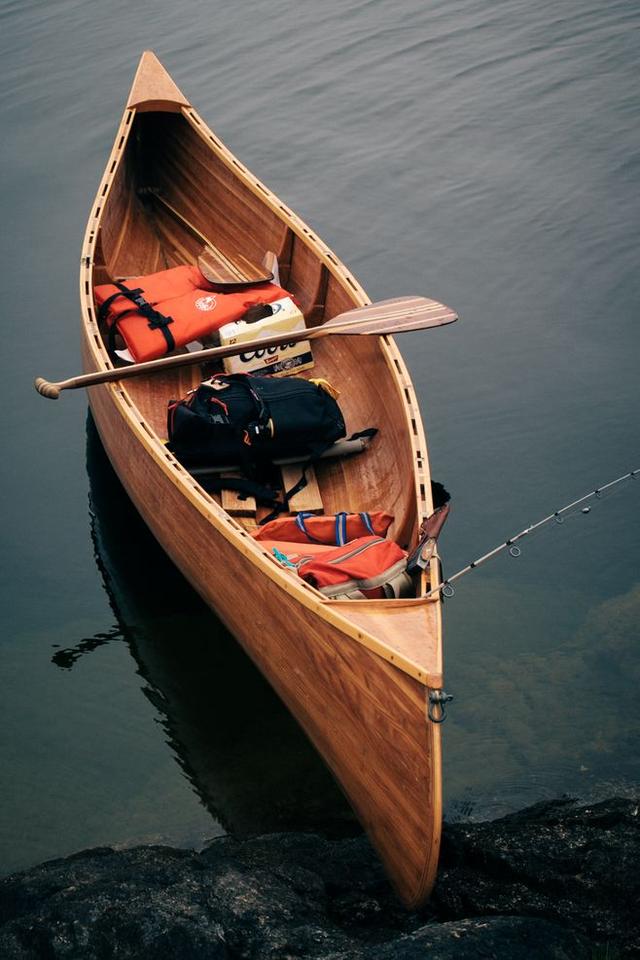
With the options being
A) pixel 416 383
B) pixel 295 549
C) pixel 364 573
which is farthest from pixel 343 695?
pixel 416 383

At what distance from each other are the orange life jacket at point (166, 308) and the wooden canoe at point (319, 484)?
159 millimetres

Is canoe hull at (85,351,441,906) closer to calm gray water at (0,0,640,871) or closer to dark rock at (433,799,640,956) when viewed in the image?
dark rock at (433,799,640,956)

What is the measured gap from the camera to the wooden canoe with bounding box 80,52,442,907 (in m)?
3.24

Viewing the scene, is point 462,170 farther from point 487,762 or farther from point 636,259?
point 487,762

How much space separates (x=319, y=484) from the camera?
4.97 m

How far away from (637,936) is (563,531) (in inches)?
96.2

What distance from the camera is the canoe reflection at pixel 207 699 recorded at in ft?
13.1

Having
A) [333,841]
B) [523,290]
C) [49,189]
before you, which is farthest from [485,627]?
[49,189]

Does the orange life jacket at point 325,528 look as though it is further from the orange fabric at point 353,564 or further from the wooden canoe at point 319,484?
the orange fabric at point 353,564

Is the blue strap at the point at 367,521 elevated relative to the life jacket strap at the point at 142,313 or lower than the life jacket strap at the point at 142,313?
lower

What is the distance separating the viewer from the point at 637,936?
9.98ft

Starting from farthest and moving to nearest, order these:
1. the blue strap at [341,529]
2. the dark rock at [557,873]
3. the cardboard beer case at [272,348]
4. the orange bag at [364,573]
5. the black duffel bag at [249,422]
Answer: the cardboard beer case at [272,348], the black duffel bag at [249,422], the blue strap at [341,529], the orange bag at [364,573], the dark rock at [557,873]

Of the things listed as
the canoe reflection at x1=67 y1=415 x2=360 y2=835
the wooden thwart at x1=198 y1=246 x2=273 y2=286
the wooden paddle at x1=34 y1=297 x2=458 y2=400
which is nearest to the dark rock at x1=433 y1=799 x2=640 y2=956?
the canoe reflection at x1=67 y1=415 x2=360 y2=835

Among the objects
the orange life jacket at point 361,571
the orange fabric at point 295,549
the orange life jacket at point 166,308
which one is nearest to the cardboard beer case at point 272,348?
the orange life jacket at point 166,308
